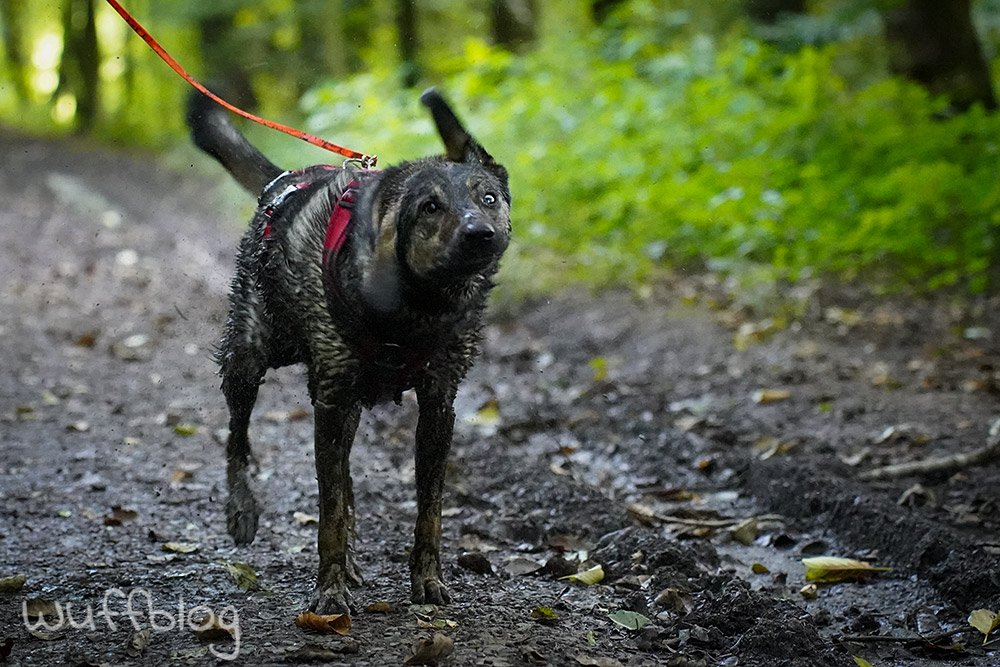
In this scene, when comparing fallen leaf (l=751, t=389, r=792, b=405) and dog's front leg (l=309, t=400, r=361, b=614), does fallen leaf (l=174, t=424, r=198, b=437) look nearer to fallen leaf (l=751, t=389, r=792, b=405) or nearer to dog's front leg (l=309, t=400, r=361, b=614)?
dog's front leg (l=309, t=400, r=361, b=614)

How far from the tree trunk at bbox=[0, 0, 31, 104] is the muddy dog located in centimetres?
3515

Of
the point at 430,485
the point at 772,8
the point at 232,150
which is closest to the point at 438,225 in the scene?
the point at 430,485

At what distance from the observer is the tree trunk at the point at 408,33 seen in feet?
59.7

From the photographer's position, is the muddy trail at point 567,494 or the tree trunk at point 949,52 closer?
the muddy trail at point 567,494

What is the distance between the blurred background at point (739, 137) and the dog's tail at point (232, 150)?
1.00 meters

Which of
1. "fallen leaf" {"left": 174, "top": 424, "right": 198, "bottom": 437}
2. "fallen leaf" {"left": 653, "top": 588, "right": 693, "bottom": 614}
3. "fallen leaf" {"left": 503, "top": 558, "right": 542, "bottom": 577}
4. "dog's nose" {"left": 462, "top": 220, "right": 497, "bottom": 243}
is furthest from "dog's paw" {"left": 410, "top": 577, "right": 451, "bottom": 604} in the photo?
"fallen leaf" {"left": 174, "top": 424, "right": 198, "bottom": 437}

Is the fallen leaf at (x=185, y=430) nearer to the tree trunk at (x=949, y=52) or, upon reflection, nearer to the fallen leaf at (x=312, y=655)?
the fallen leaf at (x=312, y=655)

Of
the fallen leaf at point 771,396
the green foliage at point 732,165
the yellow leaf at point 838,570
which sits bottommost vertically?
the yellow leaf at point 838,570

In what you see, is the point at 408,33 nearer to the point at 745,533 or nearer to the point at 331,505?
the point at 745,533

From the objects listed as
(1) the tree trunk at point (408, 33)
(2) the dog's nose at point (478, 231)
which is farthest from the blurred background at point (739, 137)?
(2) the dog's nose at point (478, 231)

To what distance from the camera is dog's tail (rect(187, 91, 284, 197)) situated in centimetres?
445

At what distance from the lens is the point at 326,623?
3.28 m

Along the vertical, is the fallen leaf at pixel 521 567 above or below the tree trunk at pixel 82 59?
below

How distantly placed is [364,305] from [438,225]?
1.36 ft
